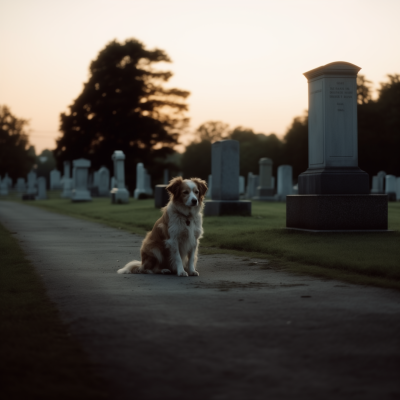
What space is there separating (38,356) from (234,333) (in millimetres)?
1410

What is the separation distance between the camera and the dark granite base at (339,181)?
1205 centimetres

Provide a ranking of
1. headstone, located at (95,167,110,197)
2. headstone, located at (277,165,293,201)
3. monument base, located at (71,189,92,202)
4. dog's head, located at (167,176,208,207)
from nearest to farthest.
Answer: dog's head, located at (167,176,208,207) → headstone, located at (277,165,293,201) → monument base, located at (71,189,92,202) → headstone, located at (95,167,110,197)

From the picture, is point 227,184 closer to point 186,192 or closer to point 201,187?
point 201,187

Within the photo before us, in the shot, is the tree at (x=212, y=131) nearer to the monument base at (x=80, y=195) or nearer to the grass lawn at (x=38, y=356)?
the monument base at (x=80, y=195)

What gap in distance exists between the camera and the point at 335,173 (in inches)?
478

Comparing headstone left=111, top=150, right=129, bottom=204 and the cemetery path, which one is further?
headstone left=111, top=150, right=129, bottom=204

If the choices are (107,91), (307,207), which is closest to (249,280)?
(307,207)

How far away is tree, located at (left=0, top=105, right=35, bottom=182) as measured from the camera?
91.3 m

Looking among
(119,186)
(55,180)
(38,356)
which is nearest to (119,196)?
(119,186)

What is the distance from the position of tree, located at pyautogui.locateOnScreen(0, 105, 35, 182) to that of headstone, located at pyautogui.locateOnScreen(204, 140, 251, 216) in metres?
76.8

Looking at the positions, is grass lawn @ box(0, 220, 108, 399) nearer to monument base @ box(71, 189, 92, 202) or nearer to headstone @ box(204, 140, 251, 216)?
headstone @ box(204, 140, 251, 216)

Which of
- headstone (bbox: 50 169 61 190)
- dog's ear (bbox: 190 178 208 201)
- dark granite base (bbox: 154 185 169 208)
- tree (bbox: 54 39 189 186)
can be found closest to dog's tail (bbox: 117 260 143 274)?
dog's ear (bbox: 190 178 208 201)

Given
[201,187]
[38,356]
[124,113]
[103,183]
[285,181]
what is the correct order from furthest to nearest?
[124,113], [103,183], [285,181], [201,187], [38,356]

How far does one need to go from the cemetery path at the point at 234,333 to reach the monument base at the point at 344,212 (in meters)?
4.05
